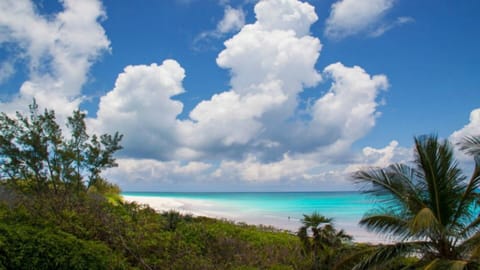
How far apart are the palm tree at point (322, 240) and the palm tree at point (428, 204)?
6.87ft

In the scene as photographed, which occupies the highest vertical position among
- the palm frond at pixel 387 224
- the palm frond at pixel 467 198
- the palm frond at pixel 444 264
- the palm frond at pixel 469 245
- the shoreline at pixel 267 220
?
the palm frond at pixel 467 198

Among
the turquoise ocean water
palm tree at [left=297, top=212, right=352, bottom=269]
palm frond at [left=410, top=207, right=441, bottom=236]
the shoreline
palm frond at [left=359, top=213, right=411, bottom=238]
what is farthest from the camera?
the turquoise ocean water

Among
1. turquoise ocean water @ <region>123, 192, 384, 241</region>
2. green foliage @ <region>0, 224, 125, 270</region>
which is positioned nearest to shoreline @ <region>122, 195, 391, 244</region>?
turquoise ocean water @ <region>123, 192, 384, 241</region>

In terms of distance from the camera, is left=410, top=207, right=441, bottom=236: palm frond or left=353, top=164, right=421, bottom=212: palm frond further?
left=353, top=164, right=421, bottom=212: palm frond

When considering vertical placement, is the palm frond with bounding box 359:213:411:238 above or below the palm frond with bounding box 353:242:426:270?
above

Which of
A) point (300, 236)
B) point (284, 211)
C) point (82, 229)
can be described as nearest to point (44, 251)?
point (82, 229)

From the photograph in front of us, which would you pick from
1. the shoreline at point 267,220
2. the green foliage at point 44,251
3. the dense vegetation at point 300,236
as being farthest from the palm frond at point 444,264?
the green foliage at point 44,251

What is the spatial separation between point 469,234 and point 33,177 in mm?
16470

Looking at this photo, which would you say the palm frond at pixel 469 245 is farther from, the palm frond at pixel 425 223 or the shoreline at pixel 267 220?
the shoreline at pixel 267 220

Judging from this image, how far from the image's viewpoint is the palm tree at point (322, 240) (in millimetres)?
10766

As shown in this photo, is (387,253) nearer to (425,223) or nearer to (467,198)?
(425,223)

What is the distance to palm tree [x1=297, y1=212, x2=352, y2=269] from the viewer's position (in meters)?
10.8

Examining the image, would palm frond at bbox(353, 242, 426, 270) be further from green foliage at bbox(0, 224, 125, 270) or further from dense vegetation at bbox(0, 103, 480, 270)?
green foliage at bbox(0, 224, 125, 270)

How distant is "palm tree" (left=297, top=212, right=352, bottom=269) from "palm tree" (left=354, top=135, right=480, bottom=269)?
6.87ft
